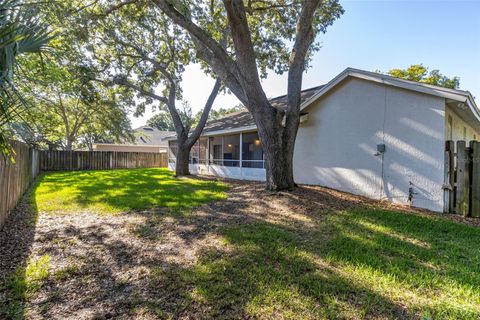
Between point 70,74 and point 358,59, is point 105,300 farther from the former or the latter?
point 70,74

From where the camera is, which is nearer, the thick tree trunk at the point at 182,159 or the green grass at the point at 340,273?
the green grass at the point at 340,273

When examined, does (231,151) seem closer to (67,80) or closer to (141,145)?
(67,80)

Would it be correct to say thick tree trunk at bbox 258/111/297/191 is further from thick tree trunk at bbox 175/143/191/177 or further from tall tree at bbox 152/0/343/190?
thick tree trunk at bbox 175/143/191/177

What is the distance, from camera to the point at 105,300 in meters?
2.57

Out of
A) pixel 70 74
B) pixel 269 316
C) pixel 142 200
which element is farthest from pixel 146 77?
pixel 269 316

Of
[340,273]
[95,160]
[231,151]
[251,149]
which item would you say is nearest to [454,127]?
[340,273]

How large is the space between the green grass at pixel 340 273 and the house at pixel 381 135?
2306 millimetres

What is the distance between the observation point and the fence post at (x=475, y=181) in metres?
5.66

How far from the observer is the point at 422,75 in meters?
21.6

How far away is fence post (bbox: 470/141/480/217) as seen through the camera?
223 inches

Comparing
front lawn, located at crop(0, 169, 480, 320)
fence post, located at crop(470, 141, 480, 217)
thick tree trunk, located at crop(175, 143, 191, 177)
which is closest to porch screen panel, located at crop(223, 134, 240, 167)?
thick tree trunk, located at crop(175, 143, 191, 177)

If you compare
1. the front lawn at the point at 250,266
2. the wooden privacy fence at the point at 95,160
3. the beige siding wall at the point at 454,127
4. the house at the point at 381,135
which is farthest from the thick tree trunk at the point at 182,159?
the beige siding wall at the point at 454,127

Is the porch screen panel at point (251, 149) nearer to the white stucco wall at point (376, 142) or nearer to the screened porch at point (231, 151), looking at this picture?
the screened porch at point (231, 151)

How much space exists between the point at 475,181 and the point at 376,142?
2407 millimetres
